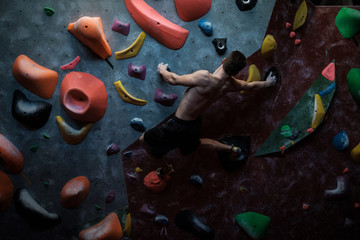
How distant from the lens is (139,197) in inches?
140

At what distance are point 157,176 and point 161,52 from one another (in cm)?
126

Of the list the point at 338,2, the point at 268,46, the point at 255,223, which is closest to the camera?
the point at 268,46

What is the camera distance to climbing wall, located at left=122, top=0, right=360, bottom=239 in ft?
11.4

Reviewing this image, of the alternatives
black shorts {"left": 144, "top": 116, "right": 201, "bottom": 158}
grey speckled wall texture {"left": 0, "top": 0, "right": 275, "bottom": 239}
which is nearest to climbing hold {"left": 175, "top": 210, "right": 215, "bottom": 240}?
grey speckled wall texture {"left": 0, "top": 0, "right": 275, "bottom": 239}

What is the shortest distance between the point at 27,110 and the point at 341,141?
310 centimetres

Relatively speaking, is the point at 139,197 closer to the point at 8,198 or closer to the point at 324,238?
the point at 8,198

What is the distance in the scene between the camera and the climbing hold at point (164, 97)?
3.43 m

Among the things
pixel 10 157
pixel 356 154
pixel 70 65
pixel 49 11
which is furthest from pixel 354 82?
pixel 10 157

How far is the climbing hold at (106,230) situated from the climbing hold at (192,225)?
0.63m

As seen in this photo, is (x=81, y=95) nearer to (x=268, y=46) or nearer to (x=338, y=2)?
(x=268, y=46)

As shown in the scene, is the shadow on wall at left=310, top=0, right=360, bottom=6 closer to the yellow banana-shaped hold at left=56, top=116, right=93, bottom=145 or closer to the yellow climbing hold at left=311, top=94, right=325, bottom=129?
the yellow climbing hold at left=311, top=94, right=325, bottom=129

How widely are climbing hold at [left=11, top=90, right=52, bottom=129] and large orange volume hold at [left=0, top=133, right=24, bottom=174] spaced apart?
25 centimetres

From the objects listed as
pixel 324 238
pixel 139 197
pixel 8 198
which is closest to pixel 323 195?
pixel 324 238

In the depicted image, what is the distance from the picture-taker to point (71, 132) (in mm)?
3350
